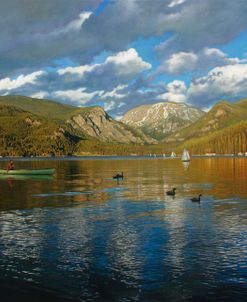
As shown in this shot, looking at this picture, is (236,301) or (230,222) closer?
(236,301)

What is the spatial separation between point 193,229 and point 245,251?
10.3 meters

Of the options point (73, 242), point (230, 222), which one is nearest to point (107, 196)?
point (230, 222)

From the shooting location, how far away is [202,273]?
30.1 metres

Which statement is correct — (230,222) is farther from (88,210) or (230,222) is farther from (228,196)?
(228,196)

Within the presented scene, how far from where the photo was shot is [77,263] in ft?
108

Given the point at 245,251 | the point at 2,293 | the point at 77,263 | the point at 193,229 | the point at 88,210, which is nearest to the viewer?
the point at 2,293

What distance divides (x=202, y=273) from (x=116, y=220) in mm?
23411

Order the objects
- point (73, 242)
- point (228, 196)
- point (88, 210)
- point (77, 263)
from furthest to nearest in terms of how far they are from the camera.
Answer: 1. point (228, 196)
2. point (88, 210)
3. point (73, 242)
4. point (77, 263)

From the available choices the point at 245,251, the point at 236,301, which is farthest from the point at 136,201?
the point at 236,301

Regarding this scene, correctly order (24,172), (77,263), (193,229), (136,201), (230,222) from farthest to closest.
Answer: (24,172), (136,201), (230,222), (193,229), (77,263)

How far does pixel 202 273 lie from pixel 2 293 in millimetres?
14091

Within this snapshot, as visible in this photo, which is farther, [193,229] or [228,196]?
[228,196]

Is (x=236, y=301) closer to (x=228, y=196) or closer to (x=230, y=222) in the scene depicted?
(x=230, y=222)

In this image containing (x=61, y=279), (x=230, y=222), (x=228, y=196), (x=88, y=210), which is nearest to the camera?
(x=61, y=279)
